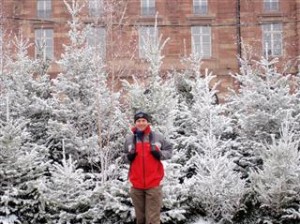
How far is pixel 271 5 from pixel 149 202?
3152cm

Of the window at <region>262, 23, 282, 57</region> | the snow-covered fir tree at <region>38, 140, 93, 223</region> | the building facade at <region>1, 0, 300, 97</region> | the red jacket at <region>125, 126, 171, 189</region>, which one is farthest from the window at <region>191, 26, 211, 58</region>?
the red jacket at <region>125, 126, 171, 189</region>

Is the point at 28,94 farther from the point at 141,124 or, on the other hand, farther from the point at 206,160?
the point at 141,124

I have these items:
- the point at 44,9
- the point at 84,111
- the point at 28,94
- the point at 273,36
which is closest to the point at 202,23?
the point at 273,36

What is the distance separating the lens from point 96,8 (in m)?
13.3

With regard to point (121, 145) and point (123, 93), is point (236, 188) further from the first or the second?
point (123, 93)

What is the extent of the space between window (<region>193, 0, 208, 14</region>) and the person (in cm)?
3050

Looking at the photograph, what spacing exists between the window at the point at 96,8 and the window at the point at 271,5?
25395 millimetres

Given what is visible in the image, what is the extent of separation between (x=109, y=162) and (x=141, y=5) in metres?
27.6

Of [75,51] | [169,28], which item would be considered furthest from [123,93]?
[169,28]

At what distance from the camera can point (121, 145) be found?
1138 centimetres

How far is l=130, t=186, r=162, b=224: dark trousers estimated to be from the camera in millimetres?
8156

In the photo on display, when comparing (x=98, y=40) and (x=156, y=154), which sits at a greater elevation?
(x=98, y=40)

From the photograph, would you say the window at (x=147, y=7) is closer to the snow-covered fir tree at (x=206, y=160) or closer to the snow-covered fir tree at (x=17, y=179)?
the snow-covered fir tree at (x=206, y=160)

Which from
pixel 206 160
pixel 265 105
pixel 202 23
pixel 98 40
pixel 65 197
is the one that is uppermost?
pixel 202 23
